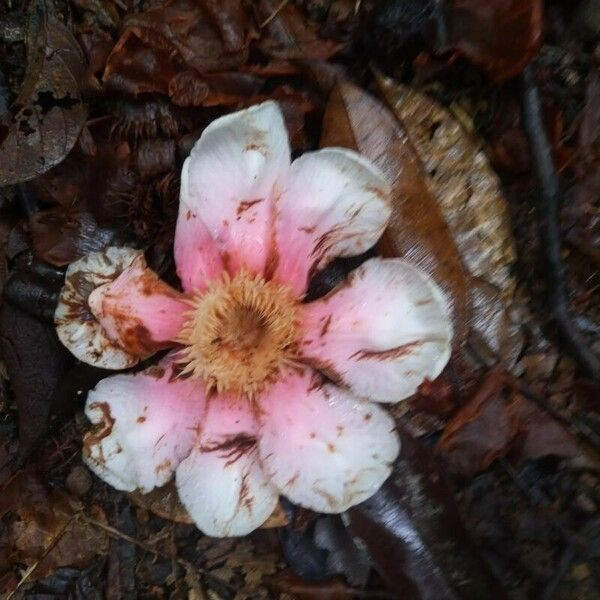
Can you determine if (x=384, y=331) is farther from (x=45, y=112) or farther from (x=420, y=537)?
(x=45, y=112)

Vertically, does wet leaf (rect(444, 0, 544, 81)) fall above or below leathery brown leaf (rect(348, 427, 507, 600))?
above

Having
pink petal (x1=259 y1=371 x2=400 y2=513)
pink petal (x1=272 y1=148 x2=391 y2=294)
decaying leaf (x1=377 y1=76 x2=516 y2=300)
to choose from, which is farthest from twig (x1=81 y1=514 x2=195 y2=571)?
decaying leaf (x1=377 y1=76 x2=516 y2=300)

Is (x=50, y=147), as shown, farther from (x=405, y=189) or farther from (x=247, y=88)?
(x=405, y=189)

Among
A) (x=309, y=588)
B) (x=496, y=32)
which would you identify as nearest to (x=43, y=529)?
(x=309, y=588)

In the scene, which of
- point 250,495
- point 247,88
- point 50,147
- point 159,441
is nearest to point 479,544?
point 250,495

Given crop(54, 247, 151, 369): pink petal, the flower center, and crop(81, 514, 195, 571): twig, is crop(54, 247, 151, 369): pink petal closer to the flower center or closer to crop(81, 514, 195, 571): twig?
the flower center

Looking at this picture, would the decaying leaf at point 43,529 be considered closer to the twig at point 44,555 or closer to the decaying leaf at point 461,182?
the twig at point 44,555

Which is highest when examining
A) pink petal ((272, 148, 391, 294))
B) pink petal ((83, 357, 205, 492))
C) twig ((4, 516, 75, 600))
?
pink petal ((272, 148, 391, 294))
